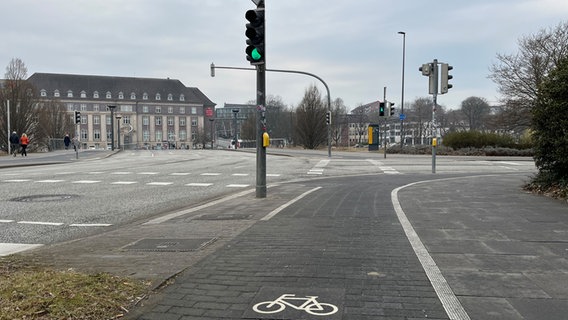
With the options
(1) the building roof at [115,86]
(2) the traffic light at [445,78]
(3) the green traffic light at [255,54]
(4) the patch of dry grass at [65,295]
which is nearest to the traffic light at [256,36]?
(3) the green traffic light at [255,54]

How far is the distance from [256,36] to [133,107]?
13045 cm

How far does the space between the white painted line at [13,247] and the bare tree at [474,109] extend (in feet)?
276

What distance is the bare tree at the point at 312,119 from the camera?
60375 millimetres

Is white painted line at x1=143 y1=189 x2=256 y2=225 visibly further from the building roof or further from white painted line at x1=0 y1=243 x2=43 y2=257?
the building roof

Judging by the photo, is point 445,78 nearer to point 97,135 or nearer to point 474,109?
point 474,109

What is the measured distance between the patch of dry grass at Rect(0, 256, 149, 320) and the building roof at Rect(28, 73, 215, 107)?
13154 cm

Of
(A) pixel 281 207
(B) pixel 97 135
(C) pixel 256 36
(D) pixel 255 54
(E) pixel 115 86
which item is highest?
(E) pixel 115 86

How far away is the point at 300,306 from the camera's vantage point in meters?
3.90

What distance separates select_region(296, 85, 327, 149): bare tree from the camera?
60.4 m

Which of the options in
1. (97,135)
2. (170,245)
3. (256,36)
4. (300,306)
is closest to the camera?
(300,306)

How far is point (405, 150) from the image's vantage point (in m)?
41.9

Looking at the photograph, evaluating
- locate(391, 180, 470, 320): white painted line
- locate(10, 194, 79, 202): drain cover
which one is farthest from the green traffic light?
locate(10, 194, 79, 202): drain cover

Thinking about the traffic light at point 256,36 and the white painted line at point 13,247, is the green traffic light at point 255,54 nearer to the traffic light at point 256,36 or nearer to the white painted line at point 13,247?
the traffic light at point 256,36

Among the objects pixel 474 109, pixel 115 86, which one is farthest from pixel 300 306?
pixel 115 86
